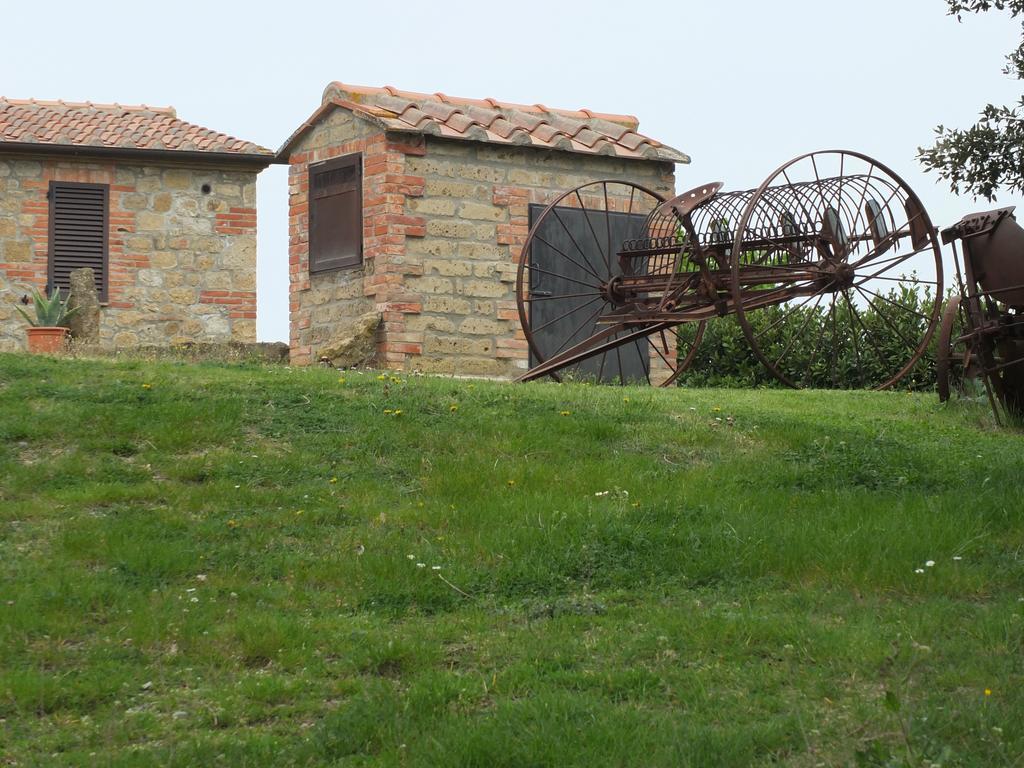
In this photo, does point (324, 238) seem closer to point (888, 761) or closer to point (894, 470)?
point (894, 470)

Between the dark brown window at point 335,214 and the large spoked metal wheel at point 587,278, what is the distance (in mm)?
1983

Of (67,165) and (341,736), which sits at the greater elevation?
(67,165)

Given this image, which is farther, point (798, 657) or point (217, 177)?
point (217, 177)

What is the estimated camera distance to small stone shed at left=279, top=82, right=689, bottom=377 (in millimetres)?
14664

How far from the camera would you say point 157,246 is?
62.4 feet

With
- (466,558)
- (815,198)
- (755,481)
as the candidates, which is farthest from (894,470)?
(815,198)

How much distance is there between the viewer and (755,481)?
766cm

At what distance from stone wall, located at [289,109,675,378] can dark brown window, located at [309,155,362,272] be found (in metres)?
0.14

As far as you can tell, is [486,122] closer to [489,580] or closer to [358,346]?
[358,346]

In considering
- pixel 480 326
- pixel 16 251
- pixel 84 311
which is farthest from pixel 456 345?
pixel 16 251

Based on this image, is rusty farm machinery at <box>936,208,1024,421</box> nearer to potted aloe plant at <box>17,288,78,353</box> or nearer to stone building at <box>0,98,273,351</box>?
potted aloe plant at <box>17,288,78,353</box>

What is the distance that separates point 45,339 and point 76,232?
5.20 meters

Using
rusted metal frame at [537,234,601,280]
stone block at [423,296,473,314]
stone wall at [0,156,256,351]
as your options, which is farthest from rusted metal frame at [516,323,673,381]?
stone wall at [0,156,256,351]

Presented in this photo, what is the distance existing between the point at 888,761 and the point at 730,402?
669 centimetres
